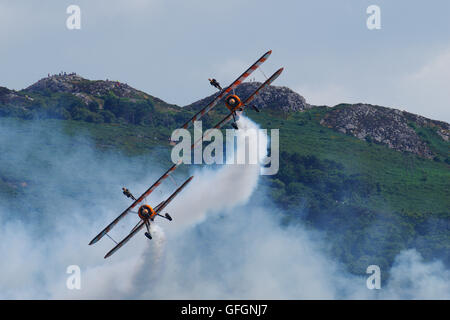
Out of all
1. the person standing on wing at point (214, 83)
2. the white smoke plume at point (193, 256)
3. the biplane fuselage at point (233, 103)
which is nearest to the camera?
the person standing on wing at point (214, 83)

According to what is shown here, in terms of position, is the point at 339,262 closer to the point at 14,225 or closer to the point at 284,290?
the point at 284,290

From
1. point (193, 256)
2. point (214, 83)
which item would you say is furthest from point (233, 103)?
point (193, 256)

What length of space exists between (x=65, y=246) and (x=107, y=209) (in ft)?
74.5

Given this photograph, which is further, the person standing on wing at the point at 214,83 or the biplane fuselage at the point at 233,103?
the biplane fuselage at the point at 233,103

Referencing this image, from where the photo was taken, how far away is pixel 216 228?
162 metres

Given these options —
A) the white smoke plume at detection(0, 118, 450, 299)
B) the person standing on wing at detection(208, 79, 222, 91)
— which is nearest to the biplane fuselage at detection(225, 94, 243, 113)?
the person standing on wing at detection(208, 79, 222, 91)

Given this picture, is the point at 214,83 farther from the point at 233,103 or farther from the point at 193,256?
the point at 193,256

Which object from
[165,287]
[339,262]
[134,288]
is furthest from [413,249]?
[134,288]

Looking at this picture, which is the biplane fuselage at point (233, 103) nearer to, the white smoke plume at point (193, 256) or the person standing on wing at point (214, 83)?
the person standing on wing at point (214, 83)

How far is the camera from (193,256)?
456 ft

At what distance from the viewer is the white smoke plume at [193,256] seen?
11106 centimetres

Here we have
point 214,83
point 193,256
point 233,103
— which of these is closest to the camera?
point 214,83

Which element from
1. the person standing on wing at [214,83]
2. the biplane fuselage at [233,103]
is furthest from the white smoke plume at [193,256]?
the person standing on wing at [214,83]

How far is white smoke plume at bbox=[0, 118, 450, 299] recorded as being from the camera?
111 metres
